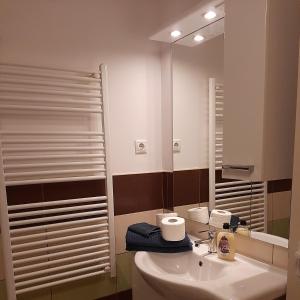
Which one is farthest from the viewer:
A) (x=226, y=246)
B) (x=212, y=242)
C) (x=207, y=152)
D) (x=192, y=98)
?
(x=192, y=98)

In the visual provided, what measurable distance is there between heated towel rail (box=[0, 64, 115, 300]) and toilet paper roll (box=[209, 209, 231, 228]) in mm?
590

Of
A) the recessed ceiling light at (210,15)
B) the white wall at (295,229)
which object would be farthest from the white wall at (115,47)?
the white wall at (295,229)

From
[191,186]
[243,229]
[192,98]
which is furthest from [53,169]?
[243,229]

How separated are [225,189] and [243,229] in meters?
0.22

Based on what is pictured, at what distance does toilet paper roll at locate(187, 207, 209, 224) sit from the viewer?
60.4 inches

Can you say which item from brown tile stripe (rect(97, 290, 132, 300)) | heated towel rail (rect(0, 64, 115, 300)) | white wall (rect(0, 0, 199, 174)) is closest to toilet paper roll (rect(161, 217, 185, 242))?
heated towel rail (rect(0, 64, 115, 300))

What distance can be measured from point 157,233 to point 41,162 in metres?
0.74

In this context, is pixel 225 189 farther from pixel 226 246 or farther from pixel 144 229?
pixel 144 229

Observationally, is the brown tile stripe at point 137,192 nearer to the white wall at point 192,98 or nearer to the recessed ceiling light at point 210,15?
the white wall at point 192,98

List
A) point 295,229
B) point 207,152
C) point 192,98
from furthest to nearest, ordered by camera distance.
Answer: point 192,98 < point 207,152 < point 295,229

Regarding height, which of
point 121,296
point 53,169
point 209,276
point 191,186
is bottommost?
point 121,296

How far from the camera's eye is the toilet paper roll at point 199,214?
1535mm

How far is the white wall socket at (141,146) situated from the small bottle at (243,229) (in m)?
0.76

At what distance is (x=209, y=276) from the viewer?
4.10 feet
